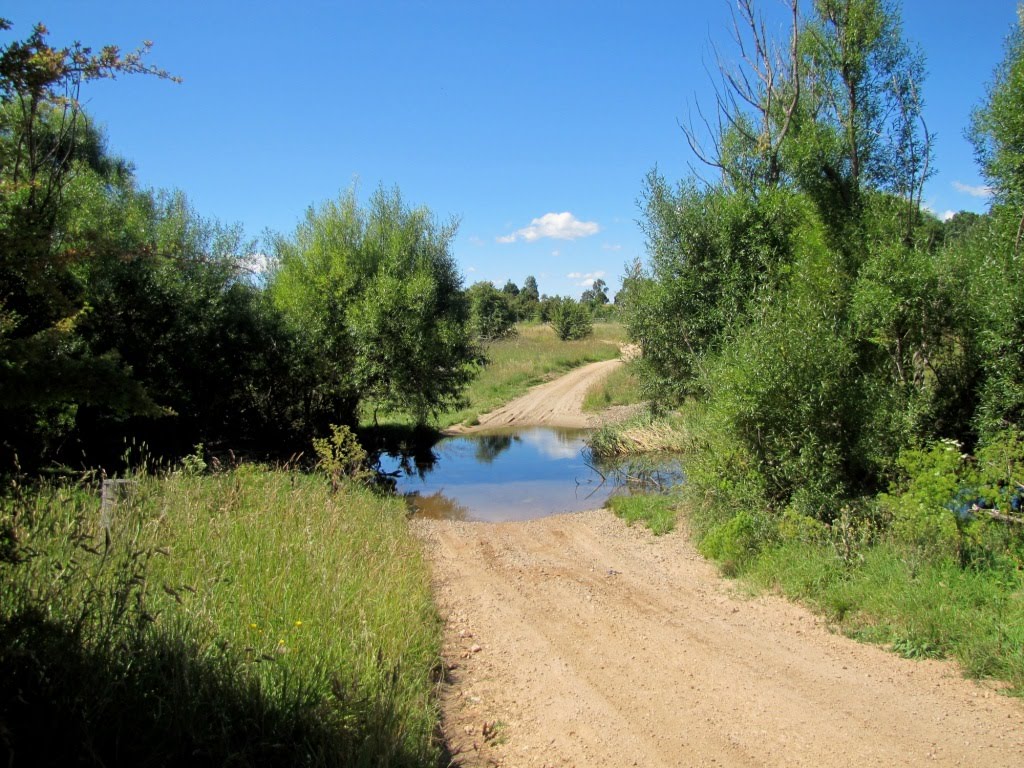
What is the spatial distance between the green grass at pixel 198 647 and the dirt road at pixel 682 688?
2.24ft

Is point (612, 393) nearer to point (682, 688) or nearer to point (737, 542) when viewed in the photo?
point (737, 542)

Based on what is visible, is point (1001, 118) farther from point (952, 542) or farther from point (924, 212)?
point (952, 542)

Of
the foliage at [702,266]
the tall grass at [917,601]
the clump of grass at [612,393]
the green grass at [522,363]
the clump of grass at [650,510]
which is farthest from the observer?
the green grass at [522,363]

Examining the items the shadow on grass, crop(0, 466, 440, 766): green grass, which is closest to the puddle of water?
crop(0, 466, 440, 766): green grass

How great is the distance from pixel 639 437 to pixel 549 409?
39.8ft

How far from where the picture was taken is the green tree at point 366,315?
18.5 metres

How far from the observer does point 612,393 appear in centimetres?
3434

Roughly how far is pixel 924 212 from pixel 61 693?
16016mm

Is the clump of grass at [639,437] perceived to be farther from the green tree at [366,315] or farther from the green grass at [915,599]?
the green grass at [915,599]

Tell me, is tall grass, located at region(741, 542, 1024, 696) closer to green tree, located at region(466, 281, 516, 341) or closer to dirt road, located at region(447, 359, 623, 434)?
dirt road, located at region(447, 359, 623, 434)

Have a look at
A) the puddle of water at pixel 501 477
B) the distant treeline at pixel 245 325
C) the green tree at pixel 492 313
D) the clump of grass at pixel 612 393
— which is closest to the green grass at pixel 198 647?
the distant treeline at pixel 245 325

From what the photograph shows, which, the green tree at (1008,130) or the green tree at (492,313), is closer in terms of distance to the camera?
the green tree at (1008,130)

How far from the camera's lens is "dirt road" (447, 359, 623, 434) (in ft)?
102

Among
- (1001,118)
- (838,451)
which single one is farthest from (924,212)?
(838,451)
